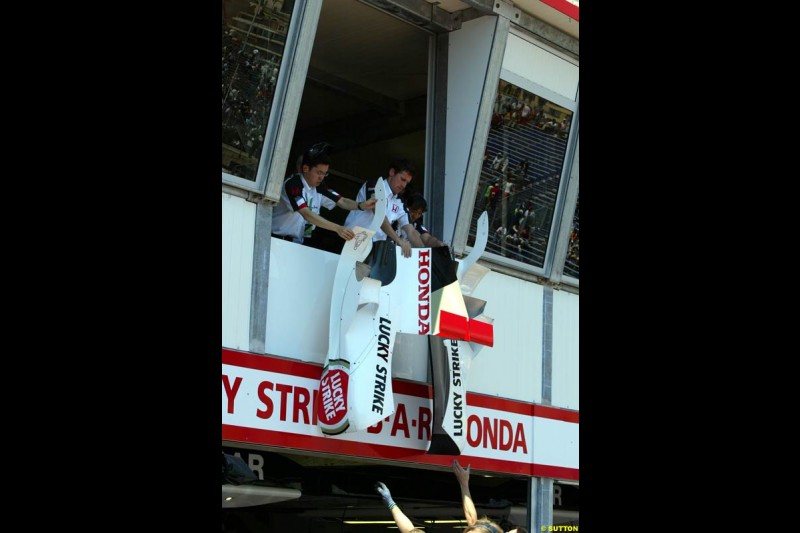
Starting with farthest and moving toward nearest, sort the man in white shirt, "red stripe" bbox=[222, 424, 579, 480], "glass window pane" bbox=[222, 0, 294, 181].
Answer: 1. the man in white shirt
2. "glass window pane" bbox=[222, 0, 294, 181]
3. "red stripe" bbox=[222, 424, 579, 480]

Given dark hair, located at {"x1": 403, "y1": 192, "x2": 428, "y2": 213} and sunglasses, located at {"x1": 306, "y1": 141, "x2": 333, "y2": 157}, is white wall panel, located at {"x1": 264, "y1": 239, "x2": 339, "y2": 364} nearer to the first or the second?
sunglasses, located at {"x1": 306, "y1": 141, "x2": 333, "y2": 157}

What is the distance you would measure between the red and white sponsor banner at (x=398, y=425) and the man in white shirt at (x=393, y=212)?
1.33m

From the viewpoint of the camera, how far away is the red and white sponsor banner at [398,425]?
33.4ft

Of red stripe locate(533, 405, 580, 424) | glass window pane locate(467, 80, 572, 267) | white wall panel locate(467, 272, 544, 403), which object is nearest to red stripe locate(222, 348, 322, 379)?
white wall panel locate(467, 272, 544, 403)

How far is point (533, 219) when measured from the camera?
44.8 ft

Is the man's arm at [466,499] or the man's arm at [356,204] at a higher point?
the man's arm at [356,204]

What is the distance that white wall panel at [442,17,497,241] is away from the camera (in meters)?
12.7

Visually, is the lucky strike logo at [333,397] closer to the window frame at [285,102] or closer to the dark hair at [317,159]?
the window frame at [285,102]


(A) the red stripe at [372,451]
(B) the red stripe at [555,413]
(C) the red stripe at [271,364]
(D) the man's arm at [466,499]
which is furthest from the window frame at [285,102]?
(B) the red stripe at [555,413]

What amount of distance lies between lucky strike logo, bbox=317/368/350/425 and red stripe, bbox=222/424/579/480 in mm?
280

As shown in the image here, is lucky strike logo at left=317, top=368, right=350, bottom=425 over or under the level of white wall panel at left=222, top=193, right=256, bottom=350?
under
